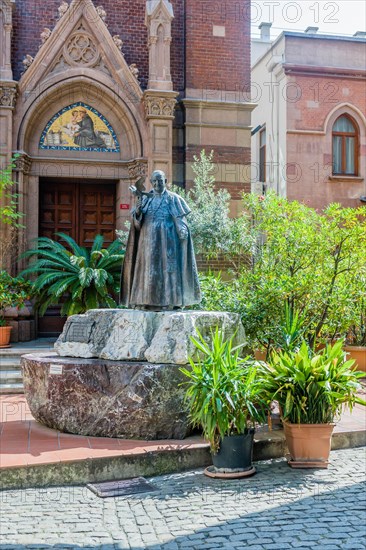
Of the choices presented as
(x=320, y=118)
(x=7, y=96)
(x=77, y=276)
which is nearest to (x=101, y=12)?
(x=7, y=96)

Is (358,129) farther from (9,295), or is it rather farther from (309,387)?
(309,387)

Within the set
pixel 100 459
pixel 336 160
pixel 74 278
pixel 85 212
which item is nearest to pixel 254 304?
pixel 100 459

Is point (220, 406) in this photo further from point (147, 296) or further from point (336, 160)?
point (336, 160)

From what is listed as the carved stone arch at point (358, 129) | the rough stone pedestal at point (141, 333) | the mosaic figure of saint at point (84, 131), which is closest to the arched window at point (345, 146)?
the carved stone arch at point (358, 129)

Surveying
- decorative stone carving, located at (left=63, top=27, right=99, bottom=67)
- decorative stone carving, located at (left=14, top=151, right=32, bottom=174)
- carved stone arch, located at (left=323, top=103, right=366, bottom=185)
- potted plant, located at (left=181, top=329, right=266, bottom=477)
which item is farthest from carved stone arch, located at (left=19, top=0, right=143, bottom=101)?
carved stone arch, located at (left=323, top=103, right=366, bottom=185)

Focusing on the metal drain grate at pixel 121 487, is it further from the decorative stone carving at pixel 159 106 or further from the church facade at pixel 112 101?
the decorative stone carving at pixel 159 106

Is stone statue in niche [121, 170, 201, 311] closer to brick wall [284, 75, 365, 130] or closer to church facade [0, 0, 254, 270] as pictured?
church facade [0, 0, 254, 270]

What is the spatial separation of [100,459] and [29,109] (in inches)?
375

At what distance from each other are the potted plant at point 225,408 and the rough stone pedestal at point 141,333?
56 centimetres

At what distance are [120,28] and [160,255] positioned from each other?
29.2ft

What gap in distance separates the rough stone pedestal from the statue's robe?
32 cm

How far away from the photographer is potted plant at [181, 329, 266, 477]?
257 inches

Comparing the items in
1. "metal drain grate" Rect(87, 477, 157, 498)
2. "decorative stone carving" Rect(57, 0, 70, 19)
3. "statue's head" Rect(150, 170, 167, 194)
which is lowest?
"metal drain grate" Rect(87, 477, 157, 498)

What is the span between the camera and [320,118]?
22062 mm
